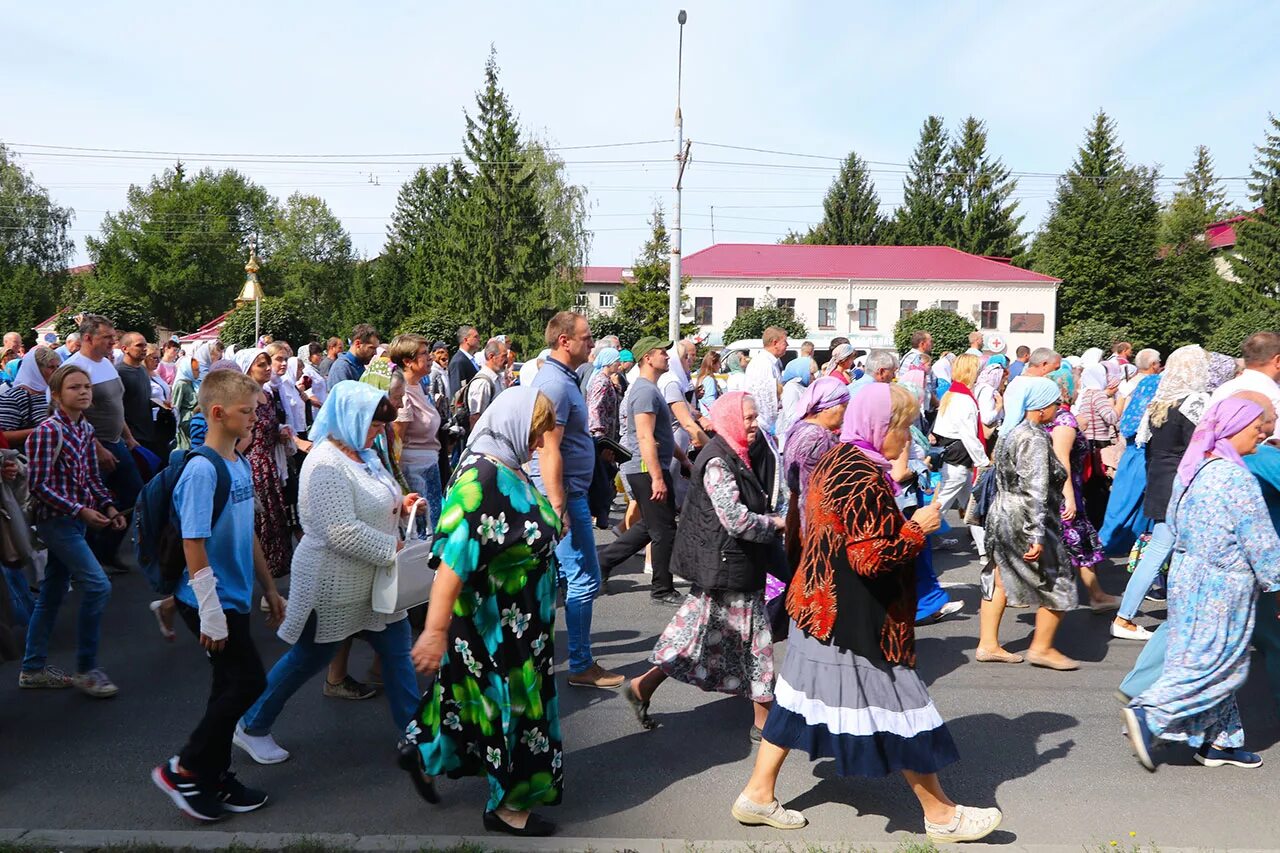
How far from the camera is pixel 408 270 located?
60.5 metres

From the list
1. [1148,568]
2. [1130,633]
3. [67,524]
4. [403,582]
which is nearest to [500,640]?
[403,582]

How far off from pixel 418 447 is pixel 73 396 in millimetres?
2061

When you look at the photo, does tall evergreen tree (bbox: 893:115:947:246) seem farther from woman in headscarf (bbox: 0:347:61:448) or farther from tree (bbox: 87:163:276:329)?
woman in headscarf (bbox: 0:347:61:448)

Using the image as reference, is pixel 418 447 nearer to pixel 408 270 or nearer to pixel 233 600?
pixel 233 600

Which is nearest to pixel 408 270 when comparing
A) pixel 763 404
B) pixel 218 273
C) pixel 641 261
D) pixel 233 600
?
pixel 641 261

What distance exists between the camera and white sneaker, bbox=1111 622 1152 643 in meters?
7.03

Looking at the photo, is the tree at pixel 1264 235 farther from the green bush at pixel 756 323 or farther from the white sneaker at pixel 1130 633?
the white sneaker at pixel 1130 633

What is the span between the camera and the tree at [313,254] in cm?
Result: 8025

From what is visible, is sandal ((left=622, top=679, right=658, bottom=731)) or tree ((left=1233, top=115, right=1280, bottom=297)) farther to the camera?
tree ((left=1233, top=115, right=1280, bottom=297))

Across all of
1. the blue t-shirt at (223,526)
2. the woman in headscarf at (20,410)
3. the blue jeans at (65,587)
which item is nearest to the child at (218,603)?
the blue t-shirt at (223,526)

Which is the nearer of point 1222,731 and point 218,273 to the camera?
point 1222,731

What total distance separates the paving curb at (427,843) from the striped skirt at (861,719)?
0.35m

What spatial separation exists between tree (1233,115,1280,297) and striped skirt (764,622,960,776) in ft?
184

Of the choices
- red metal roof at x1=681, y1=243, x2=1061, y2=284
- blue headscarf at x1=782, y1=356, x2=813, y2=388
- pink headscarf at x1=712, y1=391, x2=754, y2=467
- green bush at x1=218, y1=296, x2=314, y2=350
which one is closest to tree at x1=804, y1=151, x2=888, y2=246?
red metal roof at x1=681, y1=243, x2=1061, y2=284
